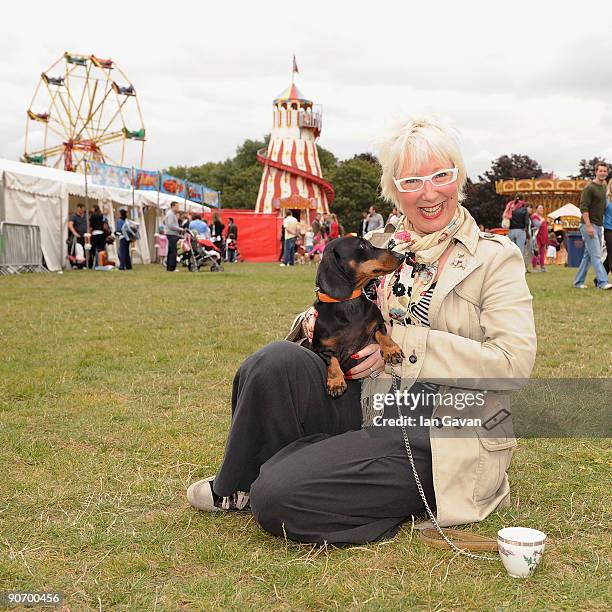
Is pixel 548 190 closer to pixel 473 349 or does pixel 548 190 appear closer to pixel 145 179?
pixel 145 179

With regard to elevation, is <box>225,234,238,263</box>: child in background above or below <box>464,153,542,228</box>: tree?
below

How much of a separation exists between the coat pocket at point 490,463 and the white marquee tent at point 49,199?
50.4 feet

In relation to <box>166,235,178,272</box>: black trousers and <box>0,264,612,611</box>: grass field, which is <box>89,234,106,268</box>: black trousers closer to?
<box>166,235,178,272</box>: black trousers

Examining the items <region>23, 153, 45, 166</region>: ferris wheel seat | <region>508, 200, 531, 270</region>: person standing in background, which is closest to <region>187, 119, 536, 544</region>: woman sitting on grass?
<region>508, 200, 531, 270</region>: person standing in background

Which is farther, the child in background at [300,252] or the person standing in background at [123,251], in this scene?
the child in background at [300,252]

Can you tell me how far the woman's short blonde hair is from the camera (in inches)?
101

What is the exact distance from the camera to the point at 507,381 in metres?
2.41

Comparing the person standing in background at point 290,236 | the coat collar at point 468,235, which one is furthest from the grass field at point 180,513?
the person standing in background at point 290,236

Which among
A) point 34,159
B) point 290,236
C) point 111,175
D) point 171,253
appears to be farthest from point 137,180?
point 171,253

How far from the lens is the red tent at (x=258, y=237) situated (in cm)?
2847

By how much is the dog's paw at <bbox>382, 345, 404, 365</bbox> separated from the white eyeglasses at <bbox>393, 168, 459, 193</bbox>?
1.89 feet

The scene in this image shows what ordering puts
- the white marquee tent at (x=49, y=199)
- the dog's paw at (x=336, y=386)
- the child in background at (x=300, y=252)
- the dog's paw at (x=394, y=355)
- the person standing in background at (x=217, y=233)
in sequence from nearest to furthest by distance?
the dog's paw at (x=394, y=355), the dog's paw at (x=336, y=386), the white marquee tent at (x=49, y=199), the person standing in background at (x=217, y=233), the child in background at (x=300, y=252)

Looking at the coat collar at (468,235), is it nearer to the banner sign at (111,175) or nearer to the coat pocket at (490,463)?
the coat pocket at (490,463)

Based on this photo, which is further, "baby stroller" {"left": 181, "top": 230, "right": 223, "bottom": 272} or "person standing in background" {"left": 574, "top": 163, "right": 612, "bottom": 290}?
"baby stroller" {"left": 181, "top": 230, "right": 223, "bottom": 272}
